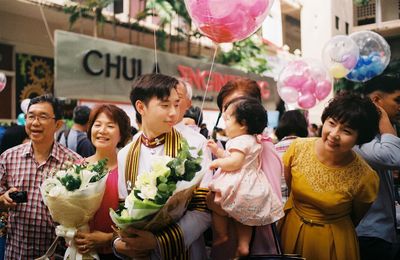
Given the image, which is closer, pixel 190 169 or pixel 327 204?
pixel 190 169

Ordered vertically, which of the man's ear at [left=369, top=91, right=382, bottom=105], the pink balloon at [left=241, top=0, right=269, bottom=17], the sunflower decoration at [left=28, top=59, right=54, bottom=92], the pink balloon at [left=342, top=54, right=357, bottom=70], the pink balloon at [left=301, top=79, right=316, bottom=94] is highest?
the sunflower decoration at [left=28, top=59, right=54, bottom=92]

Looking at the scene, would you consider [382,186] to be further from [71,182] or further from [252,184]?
[71,182]

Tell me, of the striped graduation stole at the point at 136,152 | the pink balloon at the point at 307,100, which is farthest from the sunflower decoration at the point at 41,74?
the striped graduation stole at the point at 136,152

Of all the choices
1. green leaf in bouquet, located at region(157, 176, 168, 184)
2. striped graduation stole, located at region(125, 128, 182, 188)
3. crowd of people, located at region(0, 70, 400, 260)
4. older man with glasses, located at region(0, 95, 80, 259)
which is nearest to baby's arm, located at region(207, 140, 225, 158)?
crowd of people, located at region(0, 70, 400, 260)

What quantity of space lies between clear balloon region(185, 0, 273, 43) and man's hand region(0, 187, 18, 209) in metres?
1.67

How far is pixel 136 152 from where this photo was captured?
2.12m

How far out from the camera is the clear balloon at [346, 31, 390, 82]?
202 inches

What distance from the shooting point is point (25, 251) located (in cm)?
253

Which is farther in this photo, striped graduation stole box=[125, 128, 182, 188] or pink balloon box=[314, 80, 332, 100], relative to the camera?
pink balloon box=[314, 80, 332, 100]

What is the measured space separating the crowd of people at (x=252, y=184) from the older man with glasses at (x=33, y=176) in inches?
2.8

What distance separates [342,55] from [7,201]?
449 cm

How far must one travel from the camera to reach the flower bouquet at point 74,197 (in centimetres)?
198

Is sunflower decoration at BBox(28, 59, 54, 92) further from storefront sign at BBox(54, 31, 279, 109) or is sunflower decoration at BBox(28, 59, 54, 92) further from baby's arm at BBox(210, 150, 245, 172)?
baby's arm at BBox(210, 150, 245, 172)

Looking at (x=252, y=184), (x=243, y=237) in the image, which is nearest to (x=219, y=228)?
(x=243, y=237)
